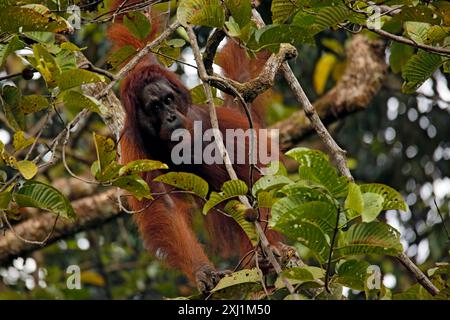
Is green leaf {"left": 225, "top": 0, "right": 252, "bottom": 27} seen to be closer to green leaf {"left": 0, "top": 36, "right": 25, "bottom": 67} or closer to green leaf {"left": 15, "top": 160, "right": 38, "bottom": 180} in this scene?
Result: green leaf {"left": 0, "top": 36, "right": 25, "bottom": 67}

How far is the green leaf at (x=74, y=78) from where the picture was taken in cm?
305

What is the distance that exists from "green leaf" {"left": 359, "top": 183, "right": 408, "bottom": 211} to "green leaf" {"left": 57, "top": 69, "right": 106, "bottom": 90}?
3.87ft

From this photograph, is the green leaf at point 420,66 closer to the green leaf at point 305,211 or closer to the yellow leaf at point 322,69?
the green leaf at point 305,211

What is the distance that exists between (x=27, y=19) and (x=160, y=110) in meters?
2.12

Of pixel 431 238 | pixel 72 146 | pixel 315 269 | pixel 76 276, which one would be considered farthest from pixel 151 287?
pixel 315 269

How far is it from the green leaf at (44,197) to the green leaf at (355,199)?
4.21 ft

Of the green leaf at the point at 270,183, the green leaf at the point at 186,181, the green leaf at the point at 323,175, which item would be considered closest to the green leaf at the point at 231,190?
the green leaf at the point at 270,183

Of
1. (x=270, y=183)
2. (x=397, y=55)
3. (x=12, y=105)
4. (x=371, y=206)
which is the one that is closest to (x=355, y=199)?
(x=371, y=206)

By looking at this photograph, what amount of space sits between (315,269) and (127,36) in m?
2.98

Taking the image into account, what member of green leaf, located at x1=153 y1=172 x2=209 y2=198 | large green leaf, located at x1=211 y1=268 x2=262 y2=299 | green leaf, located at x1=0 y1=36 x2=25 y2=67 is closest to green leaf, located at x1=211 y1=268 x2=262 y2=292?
large green leaf, located at x1=211 y1=268 x2=262 y2=299

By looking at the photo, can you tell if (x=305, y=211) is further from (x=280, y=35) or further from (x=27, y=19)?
(x=27, y=19)

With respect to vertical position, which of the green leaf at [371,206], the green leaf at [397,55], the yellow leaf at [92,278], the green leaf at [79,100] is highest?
the green leaf at [79,100]

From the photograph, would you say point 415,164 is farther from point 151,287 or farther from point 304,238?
point 304,238
